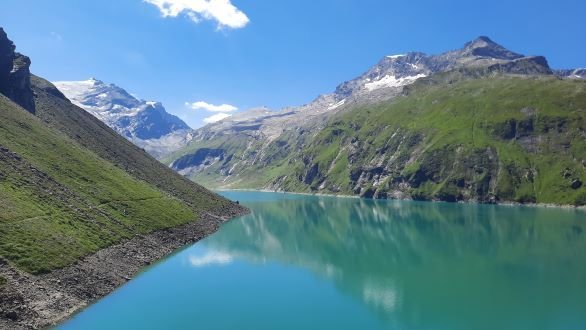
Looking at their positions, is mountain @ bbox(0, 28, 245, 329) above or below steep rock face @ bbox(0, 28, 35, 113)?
below

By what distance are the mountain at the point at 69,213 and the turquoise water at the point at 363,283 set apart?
4.37 meters

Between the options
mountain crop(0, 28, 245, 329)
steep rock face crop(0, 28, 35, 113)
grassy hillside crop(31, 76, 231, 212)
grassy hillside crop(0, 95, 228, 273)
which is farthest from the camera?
grassy hillside crop(31, 76, 231, 212)

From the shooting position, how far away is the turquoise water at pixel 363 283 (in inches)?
2245

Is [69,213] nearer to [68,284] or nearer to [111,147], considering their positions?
[68,284]

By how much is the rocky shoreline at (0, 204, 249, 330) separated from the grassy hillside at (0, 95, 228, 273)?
204 centimetres

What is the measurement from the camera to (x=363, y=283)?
7888 cm

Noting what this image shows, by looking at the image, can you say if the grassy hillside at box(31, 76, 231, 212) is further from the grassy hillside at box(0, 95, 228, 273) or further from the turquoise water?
the turquoise water

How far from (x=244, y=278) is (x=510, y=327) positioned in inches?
1853

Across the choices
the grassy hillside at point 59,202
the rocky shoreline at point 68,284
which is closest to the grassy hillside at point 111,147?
the grassy hillside at point 59,202

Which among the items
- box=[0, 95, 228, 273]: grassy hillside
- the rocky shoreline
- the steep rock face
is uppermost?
the steep rock face

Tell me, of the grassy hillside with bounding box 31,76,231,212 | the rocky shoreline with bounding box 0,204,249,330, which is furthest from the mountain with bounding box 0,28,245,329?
the grassy hillside with bounding box 31,76,231,212

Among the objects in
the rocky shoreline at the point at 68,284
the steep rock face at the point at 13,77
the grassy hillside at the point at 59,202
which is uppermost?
the steep rock face at the point at 13,77

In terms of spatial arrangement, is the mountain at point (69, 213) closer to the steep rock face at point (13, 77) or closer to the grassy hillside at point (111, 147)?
the steep rock face at point (13, 77)

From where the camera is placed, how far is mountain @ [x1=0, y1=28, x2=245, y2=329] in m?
55.8
